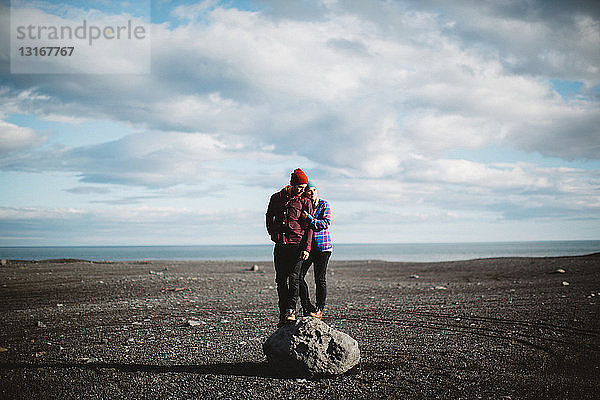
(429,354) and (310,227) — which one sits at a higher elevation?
(310,227)

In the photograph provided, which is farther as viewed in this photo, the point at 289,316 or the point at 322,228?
the point at 322,228

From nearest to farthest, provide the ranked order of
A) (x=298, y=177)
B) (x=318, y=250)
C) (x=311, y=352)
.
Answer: (x=311, y=352) → (x=298, y=177) → (x=318, y=250)

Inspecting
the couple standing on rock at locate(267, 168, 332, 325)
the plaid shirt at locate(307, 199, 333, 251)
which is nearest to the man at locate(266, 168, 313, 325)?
the couple standing on rock at locate(267, 168, 332, 325)

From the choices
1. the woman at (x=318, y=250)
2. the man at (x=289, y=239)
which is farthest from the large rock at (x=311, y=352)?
the woman at (x=318, y=250)

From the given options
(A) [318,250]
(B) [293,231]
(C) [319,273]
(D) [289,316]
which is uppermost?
(B) [293,231]

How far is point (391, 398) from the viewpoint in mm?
5352

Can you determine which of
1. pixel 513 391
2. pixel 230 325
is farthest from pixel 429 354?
pixel 230 325

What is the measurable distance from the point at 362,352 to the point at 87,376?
177 inches

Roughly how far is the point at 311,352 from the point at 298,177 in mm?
3207

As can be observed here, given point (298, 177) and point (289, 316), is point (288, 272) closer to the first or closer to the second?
point (289, 316)

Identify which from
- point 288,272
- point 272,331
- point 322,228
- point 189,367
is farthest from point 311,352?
point 272,331

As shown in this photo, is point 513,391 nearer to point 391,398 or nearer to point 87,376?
point 391,398

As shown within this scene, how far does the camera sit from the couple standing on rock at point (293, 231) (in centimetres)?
764

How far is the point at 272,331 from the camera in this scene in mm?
9516
